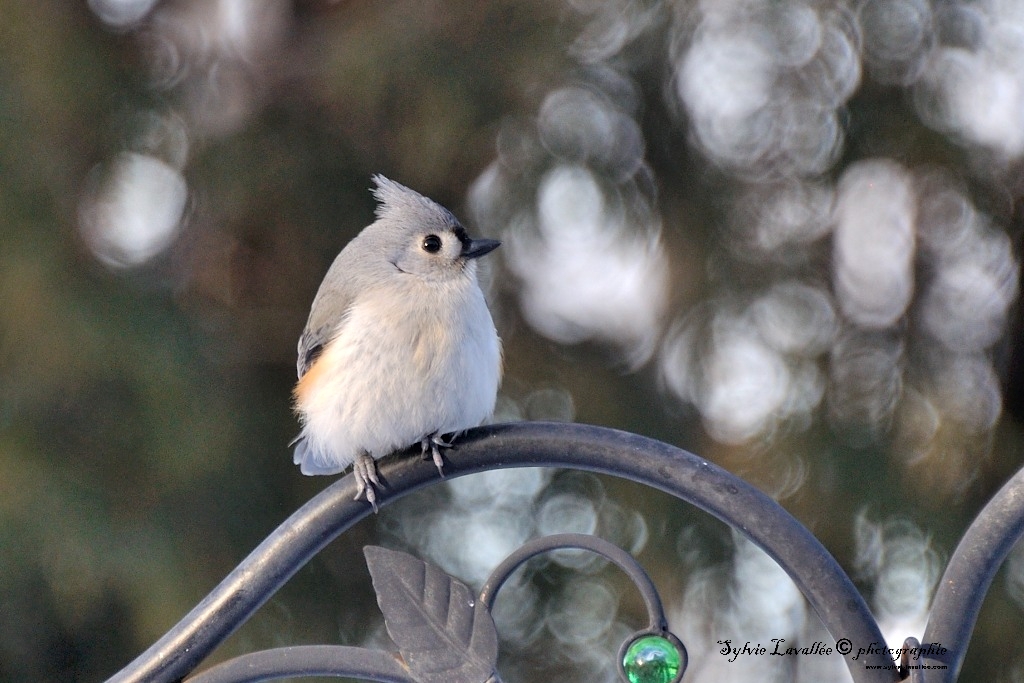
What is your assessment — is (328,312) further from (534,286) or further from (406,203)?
(534,286)

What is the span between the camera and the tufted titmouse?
6.17 feet

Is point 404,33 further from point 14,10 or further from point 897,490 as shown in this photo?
point 897,490

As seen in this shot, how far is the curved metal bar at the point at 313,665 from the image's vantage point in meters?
1.47

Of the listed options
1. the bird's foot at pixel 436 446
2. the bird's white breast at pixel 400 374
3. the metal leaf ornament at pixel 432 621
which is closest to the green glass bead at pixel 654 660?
the metal leaf ornament at pixel 432 621

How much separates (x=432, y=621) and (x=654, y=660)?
1.03ft

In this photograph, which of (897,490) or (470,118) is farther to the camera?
(470,118)

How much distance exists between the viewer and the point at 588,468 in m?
1.59

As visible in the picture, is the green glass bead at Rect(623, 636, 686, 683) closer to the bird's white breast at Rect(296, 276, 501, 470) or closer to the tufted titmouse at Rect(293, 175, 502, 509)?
the tufted titmouse at Rect(293, 175, 502, 509)

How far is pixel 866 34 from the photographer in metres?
2.92

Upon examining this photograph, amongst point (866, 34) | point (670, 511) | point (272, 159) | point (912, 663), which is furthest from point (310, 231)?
point (912, 663)

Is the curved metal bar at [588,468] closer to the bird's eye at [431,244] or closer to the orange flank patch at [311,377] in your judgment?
the orange flank patch at [311,377]

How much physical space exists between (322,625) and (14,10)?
1.93 m

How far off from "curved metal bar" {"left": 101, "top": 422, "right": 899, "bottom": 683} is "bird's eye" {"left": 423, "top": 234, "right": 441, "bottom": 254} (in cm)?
61

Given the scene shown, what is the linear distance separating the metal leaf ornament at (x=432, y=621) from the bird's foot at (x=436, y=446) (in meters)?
0.25
